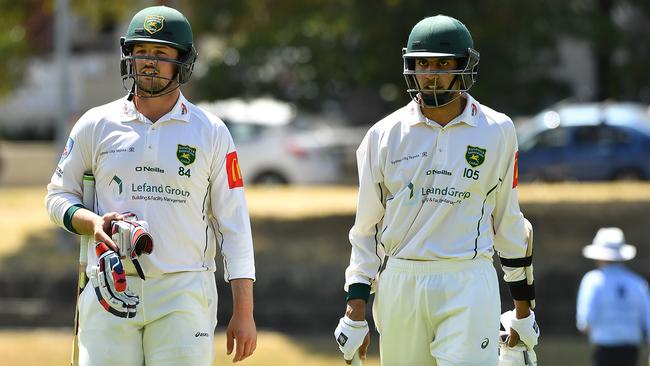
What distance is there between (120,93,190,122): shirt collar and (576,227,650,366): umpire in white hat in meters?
4.85

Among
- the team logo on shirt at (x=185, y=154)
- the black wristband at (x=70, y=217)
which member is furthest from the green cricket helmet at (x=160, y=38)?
the black wristband at (x=70, y=217)

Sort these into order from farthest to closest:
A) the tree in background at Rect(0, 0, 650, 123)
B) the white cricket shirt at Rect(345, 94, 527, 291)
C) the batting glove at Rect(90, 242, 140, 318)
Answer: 1. the tree in background at Rect(0, 0, 650, 123)
2. the white cricket shirt at Rect(345, 94, 527, 291)
3. the batting glove at Rect(90, 242, 140, 318)

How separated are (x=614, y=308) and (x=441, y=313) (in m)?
4.35

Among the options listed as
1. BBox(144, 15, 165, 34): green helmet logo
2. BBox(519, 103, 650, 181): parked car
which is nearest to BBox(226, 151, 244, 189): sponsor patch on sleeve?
BBox(144, 15, 165, 34): green helmet logo

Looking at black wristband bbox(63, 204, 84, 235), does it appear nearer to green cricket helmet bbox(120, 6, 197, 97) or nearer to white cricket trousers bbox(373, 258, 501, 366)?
green cricket helmet bbox(120, 6, 197, 97)

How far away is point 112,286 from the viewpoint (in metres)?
4.78

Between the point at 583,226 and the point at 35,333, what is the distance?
20.8 feet

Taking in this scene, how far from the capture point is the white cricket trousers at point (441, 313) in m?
5.20

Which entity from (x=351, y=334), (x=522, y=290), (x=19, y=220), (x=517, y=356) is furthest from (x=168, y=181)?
(x=19, y=220)

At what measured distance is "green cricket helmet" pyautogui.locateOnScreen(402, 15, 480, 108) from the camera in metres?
5.29

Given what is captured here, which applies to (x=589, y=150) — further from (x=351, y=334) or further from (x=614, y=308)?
(x=351, y=334)

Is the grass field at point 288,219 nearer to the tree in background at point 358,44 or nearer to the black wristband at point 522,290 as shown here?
the tree in background at point 358,44

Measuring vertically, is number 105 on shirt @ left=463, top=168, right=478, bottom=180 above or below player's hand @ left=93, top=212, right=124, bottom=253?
above

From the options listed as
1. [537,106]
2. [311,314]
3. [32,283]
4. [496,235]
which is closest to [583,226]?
[537,106]
